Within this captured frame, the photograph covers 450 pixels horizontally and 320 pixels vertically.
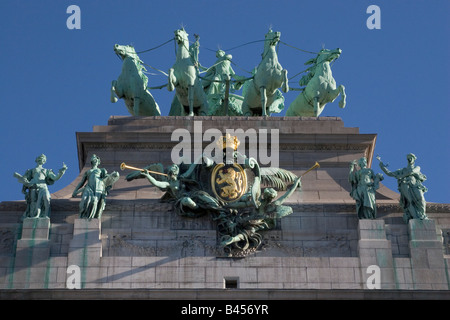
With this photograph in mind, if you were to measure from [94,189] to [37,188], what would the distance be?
5.44 feet

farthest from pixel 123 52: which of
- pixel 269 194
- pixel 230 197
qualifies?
pixel 269 194

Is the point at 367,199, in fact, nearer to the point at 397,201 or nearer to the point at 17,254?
the point at 397,201

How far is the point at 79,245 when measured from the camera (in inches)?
1361

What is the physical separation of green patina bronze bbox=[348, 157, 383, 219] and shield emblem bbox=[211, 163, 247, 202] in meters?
3.17

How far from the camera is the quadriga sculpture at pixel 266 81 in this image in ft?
136

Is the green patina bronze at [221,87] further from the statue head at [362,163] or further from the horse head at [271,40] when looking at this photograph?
the statue head at [362,163]

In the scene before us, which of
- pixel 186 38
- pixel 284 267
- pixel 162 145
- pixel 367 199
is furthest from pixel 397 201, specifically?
pixel 186 38

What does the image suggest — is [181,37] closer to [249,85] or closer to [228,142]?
[249,85]

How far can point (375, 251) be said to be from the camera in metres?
34.7

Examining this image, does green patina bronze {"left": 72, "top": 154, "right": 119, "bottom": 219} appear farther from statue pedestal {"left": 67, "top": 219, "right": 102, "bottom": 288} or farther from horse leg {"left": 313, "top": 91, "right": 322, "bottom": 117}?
horse leg {"left": 313, "top": 91, "right": 322, "bottom": 117}

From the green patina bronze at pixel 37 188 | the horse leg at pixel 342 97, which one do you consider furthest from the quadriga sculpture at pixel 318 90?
the green patina bronze at pixel 37 188

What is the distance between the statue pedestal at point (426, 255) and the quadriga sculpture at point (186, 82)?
30.3 feet

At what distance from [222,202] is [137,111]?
7.20 meters

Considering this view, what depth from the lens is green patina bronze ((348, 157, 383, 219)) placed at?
35.8 metres
